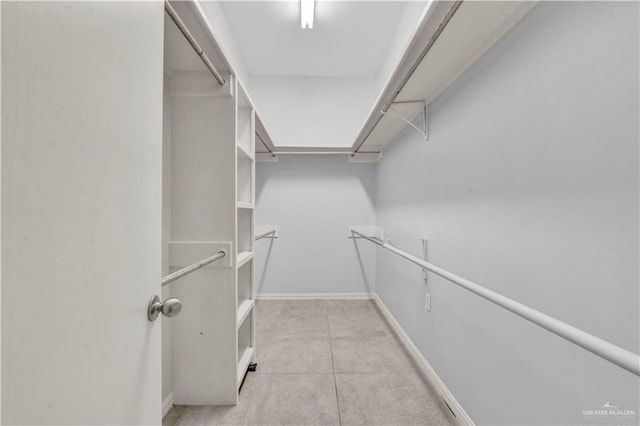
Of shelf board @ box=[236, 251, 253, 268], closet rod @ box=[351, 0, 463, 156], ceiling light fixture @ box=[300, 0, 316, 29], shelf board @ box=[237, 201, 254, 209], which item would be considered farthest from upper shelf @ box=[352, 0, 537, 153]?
shelf board @ box=[236, 251, 253, 268]

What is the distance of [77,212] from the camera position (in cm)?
40

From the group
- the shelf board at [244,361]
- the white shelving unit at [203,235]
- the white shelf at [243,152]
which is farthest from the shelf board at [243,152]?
the shelf board at [244,361]

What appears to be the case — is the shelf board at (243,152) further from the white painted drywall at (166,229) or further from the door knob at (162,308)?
the door knob at (162,308)

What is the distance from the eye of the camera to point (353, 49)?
8.75ft

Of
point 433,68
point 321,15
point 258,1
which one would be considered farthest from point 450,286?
point 258,1

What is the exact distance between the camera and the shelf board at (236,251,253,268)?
146 cm

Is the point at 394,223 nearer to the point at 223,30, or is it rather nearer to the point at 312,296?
the point at 312,296

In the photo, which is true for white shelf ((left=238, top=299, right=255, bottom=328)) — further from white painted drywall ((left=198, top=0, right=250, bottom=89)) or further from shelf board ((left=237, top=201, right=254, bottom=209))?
white painted drywall ((left=198, top=0, right=250, bottom=89))

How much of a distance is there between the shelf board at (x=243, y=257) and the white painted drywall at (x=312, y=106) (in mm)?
1769

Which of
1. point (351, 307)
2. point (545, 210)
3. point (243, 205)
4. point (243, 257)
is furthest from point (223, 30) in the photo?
point (351, 307)

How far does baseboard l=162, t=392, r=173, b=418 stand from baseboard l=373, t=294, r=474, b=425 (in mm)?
1458

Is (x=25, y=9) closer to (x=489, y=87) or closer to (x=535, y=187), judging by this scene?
(x=535, y=187)

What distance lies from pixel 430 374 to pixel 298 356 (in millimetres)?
882

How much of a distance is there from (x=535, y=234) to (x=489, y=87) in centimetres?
63
